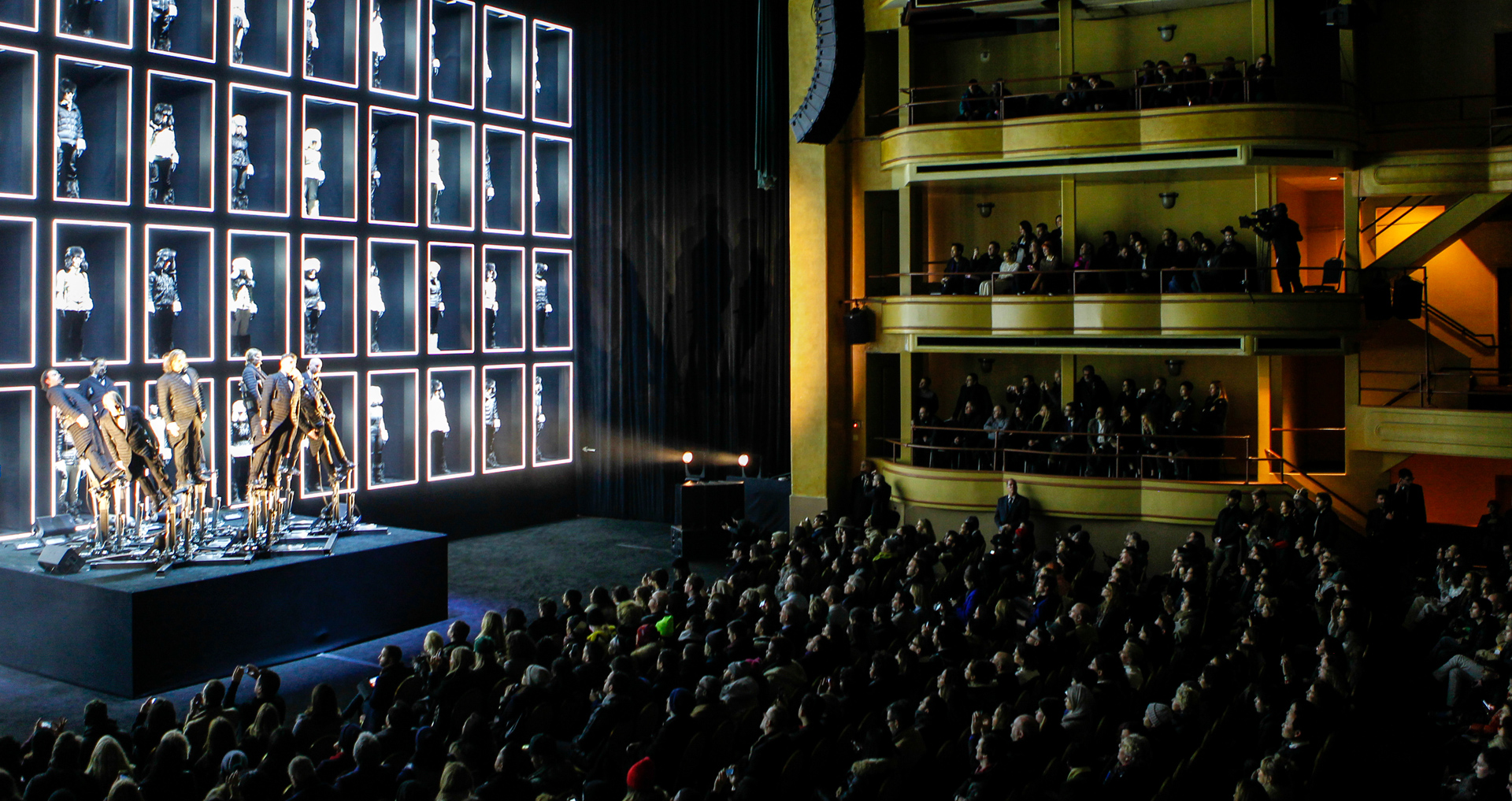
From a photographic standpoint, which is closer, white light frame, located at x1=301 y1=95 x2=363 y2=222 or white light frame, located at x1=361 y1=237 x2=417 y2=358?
white light frame, located at x1=301 y1=95 x2=363 y2=222

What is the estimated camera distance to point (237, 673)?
26.6 feet

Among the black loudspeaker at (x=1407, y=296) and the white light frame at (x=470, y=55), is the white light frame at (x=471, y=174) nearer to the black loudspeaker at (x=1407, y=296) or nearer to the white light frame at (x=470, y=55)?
the white light frame at (x=470, y=55)

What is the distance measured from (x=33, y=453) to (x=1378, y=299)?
16916mm

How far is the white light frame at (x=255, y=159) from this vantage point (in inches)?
655

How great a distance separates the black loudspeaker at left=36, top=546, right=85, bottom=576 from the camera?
11695 mm

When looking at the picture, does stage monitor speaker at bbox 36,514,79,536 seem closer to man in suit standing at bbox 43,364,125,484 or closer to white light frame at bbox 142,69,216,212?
man in suit standing at bbox 43,364,125,484

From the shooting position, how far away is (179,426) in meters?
13.0

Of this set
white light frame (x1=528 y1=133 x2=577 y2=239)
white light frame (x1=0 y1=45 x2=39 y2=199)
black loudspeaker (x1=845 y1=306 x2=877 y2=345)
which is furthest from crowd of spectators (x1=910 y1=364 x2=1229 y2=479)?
white light frame (x1=0 y1=45 x2=39 y2=199)

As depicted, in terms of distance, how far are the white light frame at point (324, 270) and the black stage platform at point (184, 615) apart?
18.1 ft

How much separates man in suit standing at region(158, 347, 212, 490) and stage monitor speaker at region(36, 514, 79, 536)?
1525 millimetres

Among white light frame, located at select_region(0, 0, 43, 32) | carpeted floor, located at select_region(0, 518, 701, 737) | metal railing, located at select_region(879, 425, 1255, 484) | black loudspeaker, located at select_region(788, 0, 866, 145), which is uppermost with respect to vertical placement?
white light frame, located at select_region(0, 0, 43, 32)

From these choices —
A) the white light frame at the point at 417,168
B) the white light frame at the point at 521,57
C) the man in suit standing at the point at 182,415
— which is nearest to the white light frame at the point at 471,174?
the white light frame at the point at 417,168

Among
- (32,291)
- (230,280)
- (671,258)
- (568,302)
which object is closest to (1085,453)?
(671,258)

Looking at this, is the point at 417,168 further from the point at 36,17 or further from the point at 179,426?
the point at 179,426
